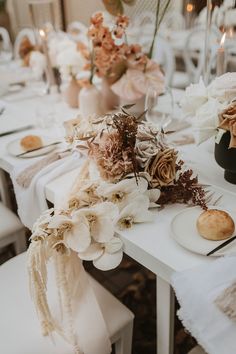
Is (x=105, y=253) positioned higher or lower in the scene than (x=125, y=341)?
higher

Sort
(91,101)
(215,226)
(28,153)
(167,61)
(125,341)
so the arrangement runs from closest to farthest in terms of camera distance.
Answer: (215,226)
(125,341)
(28,153)
(91,101)
(167,61)

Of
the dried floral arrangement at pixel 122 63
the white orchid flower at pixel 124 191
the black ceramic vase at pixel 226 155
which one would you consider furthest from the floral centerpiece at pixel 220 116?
the dried floral arrangement at pixel 122 63

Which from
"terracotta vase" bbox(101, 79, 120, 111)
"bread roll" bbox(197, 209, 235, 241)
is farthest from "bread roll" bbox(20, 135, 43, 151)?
"bread roll" bbox(197, 209, 235, 241)

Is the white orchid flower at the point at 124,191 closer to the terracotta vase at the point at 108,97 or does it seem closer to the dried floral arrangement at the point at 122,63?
the dried floral arrangement at the point at 122,63

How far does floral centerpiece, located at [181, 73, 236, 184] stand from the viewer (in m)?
0.90

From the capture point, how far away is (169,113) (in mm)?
1514

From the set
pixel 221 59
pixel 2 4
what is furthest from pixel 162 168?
pixel 2 4

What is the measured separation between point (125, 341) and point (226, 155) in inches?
22.0

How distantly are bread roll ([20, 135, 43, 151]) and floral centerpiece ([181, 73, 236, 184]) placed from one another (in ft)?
1.91

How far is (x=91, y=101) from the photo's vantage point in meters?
1.50

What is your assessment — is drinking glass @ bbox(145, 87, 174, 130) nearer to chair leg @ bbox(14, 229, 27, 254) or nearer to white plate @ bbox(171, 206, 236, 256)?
white plate @ bbox(171, 206, 236, 256)

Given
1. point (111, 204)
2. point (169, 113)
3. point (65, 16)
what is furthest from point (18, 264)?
point (65, 16)

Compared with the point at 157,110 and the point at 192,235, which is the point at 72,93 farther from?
the point at 192,235

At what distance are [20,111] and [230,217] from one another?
1268 mm
